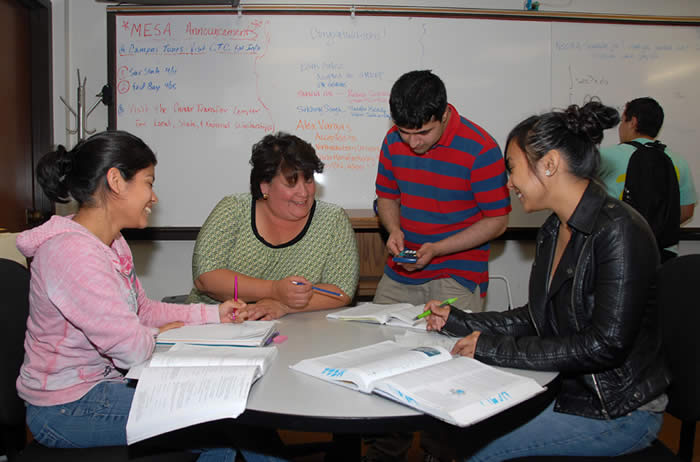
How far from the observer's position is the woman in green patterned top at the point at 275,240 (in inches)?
78.2

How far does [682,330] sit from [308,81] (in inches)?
96.8

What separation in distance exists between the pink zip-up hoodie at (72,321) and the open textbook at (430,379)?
17.1 inches

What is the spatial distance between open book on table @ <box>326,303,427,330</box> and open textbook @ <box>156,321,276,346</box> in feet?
0.94

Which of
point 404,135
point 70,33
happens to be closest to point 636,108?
point 404,135

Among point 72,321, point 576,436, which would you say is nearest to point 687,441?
point 576,436

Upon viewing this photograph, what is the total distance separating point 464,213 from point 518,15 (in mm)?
1708

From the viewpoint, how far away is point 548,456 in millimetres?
1330

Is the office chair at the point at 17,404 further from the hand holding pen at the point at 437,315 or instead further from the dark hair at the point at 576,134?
the dark hair at the point at 576,134

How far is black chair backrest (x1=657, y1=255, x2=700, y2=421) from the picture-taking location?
142 centimetres

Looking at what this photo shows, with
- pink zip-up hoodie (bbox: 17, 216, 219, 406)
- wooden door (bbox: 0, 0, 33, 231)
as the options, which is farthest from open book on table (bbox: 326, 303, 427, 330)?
wooden door (bbox: 0, 0, 33, 231)

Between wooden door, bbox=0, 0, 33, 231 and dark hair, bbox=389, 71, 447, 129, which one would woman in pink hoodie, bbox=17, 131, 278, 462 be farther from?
wooden door, bbox=0, 0, 33, 231

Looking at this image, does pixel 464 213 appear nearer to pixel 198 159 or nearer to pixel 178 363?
pixel 178 363

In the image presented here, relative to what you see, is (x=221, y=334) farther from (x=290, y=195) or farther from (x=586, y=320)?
(x=586, y=320)

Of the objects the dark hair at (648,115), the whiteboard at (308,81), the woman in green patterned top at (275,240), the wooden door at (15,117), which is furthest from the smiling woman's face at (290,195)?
the dark hair at (648,115)
